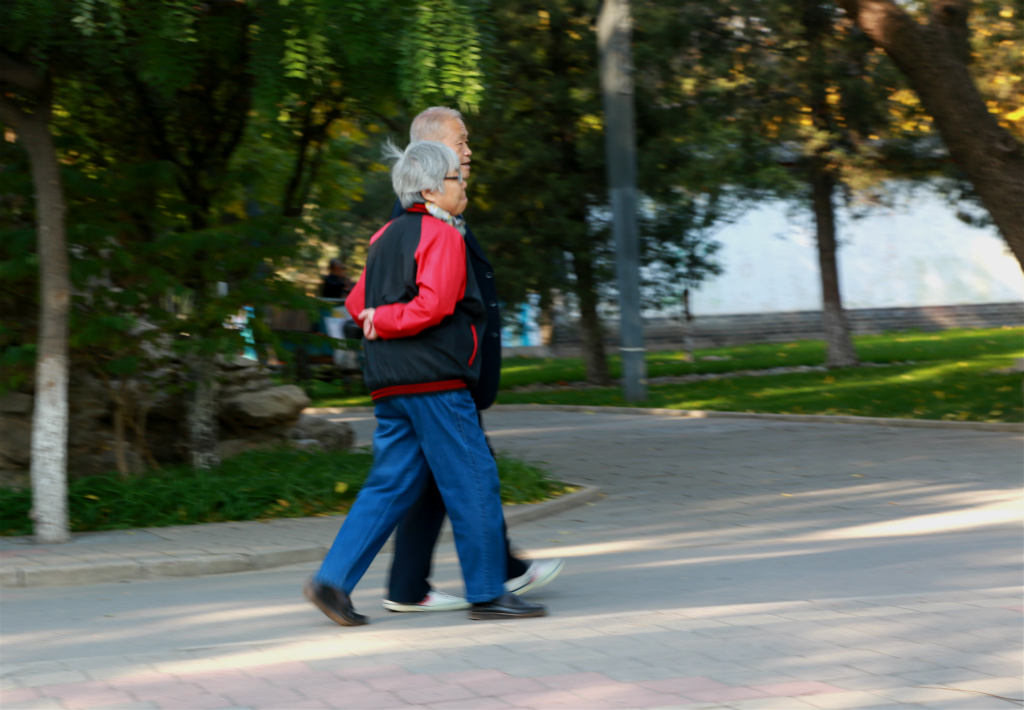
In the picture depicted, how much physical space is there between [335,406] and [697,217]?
6731 millimetres

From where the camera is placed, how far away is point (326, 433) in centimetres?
1152

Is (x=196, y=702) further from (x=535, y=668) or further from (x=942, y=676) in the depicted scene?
(x=942, y=676)

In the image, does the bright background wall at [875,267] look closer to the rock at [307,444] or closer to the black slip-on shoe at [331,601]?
the rock at [307,444]

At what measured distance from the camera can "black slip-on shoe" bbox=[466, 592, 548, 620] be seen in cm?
502

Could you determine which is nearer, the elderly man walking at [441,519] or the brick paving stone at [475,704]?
the brick paving stone at [475,704]

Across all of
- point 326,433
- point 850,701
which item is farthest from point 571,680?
point 326,433

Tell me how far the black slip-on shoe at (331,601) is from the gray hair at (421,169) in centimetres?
164

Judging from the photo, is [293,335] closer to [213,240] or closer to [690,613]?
[213,240]

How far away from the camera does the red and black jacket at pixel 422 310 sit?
15.7 ft

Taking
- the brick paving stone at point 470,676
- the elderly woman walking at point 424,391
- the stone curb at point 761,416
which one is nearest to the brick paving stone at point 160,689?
the brick paving stone at point 470,676

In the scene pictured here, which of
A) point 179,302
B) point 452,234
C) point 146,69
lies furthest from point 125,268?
point 452,234

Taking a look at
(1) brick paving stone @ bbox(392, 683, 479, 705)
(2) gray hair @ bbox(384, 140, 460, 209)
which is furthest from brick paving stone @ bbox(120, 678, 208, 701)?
(2) gray hair @ bbox(384, 140, 460, 209)

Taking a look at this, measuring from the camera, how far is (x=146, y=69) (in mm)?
8156

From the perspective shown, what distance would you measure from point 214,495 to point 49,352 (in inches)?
60.7
